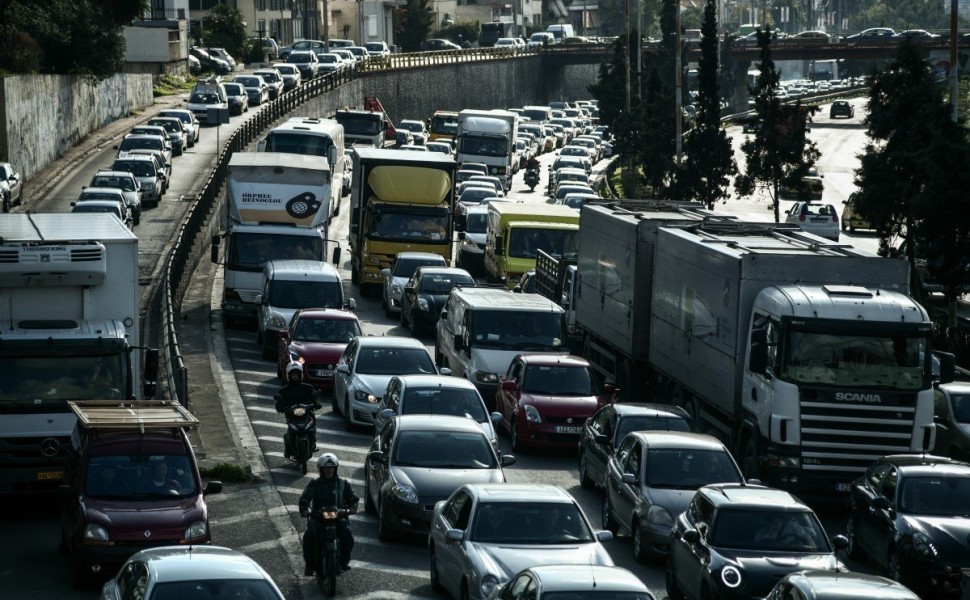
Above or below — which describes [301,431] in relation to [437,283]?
below

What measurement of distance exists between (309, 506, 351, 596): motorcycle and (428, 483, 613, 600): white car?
1.05 meters

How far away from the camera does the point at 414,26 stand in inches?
6383

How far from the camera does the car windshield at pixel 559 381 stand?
26.5m

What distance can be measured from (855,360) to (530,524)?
731cm

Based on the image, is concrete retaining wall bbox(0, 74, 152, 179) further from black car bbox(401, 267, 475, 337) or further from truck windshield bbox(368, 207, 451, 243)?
black car bbox(401, 267, 475, 337)

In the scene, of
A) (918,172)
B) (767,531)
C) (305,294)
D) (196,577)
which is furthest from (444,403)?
(918,172)

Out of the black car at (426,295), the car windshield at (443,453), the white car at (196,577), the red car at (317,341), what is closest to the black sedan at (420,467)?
the car windshield at (443,453)

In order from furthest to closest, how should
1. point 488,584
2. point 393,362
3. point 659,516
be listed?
1. point 393,362
2. point 659,516
3. point 488,584

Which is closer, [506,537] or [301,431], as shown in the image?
[506,537]

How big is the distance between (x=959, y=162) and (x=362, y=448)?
17.4 meters

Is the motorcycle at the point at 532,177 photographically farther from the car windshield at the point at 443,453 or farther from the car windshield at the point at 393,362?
the car windshield at the point at 443,453

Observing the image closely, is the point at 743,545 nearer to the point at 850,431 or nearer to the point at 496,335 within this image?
the point at 850,431

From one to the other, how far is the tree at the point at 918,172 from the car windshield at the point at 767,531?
20924 mm

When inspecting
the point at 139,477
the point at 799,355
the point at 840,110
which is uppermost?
the point at 799,355
